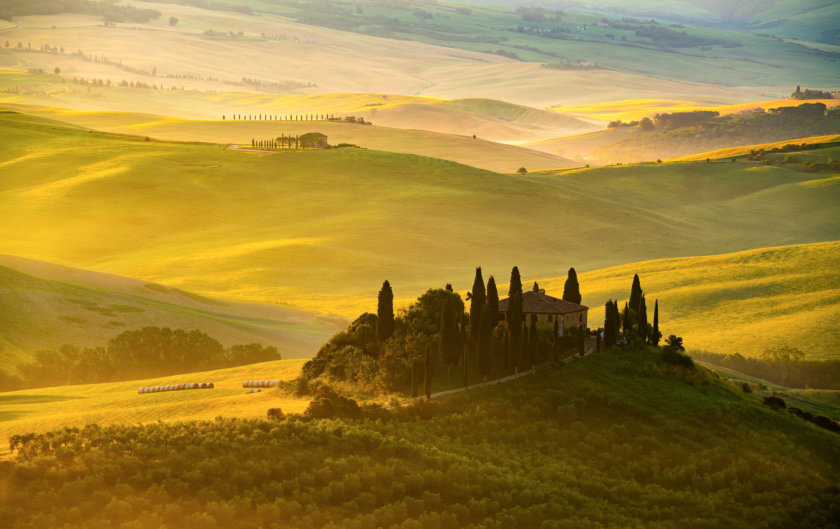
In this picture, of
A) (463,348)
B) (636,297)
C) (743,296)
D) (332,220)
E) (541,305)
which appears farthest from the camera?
(332,220)

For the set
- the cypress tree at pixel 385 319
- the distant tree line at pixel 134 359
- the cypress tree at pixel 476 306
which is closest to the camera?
the cypress tree at pixel 476 306

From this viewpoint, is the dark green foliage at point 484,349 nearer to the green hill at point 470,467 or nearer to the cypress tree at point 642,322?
the green hill at point 470,467

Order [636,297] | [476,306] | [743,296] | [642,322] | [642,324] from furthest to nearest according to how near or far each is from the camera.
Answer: [743,296] < [636,297] < [642,322] < [642,324] < [476,306]

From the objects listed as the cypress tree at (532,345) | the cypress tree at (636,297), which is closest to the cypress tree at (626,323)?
the cypress tree at (636,297)

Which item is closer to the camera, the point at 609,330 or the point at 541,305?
the point at 609,330

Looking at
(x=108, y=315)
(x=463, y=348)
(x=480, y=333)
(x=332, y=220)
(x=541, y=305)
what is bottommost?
(x=108, y=315)

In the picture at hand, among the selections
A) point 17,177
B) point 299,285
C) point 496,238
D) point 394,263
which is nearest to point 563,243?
point 496,238

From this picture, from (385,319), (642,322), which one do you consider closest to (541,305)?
(642,322)

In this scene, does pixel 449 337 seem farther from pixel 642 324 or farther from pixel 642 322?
pixel 642 322
